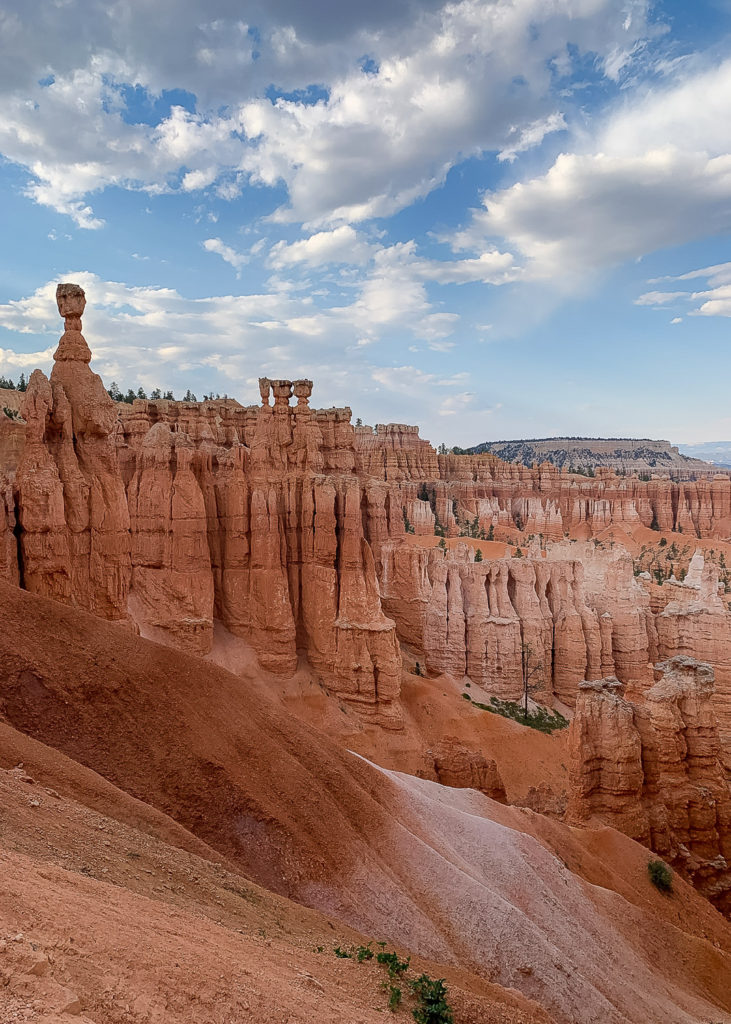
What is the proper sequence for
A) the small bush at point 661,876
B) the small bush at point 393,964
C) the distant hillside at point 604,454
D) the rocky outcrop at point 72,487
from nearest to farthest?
the small bush at point 393,964 < the small bush at point 661,876 < the rocky outcrop at point 72,487 < the distant hillside at point 604,454

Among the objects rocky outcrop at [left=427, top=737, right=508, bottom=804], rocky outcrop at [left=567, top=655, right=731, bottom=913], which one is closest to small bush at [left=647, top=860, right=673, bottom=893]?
rocky outcrop at [left=567, top=655, right=731, bottom=913]

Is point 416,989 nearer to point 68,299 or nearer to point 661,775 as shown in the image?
point 661,775

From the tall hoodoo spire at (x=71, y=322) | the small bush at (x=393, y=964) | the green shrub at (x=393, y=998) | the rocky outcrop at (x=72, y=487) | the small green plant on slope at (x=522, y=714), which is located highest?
the tall hoodoo spire at (x=71, y=322)

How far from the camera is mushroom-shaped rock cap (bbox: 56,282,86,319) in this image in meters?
17.8

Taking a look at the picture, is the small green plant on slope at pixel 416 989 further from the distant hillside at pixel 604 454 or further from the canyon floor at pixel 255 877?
the distant hillside at pixel 604 454

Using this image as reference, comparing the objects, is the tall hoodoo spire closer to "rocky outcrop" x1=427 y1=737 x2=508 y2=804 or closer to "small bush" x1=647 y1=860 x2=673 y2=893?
"rocky outcrop" x1=427 y1=737 x2=508 y2=804

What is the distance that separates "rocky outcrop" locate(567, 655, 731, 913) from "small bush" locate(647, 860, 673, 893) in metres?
1.46

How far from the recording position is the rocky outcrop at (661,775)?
17656mm

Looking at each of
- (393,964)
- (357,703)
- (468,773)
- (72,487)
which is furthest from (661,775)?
(72,487)

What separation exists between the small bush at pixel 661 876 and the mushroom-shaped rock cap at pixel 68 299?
22.4m

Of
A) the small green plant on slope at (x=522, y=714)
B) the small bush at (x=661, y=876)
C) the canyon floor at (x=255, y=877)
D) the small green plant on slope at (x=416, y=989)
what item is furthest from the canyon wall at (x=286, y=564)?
→ the small green plant on slope at (x=416, y=989)

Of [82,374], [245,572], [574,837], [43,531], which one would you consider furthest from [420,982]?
[245,572]

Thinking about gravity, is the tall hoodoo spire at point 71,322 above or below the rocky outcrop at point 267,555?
above

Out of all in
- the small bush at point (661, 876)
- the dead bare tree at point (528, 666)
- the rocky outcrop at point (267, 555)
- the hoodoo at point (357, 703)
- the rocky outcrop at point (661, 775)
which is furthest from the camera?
the dead bare tree at point (528, 666)
